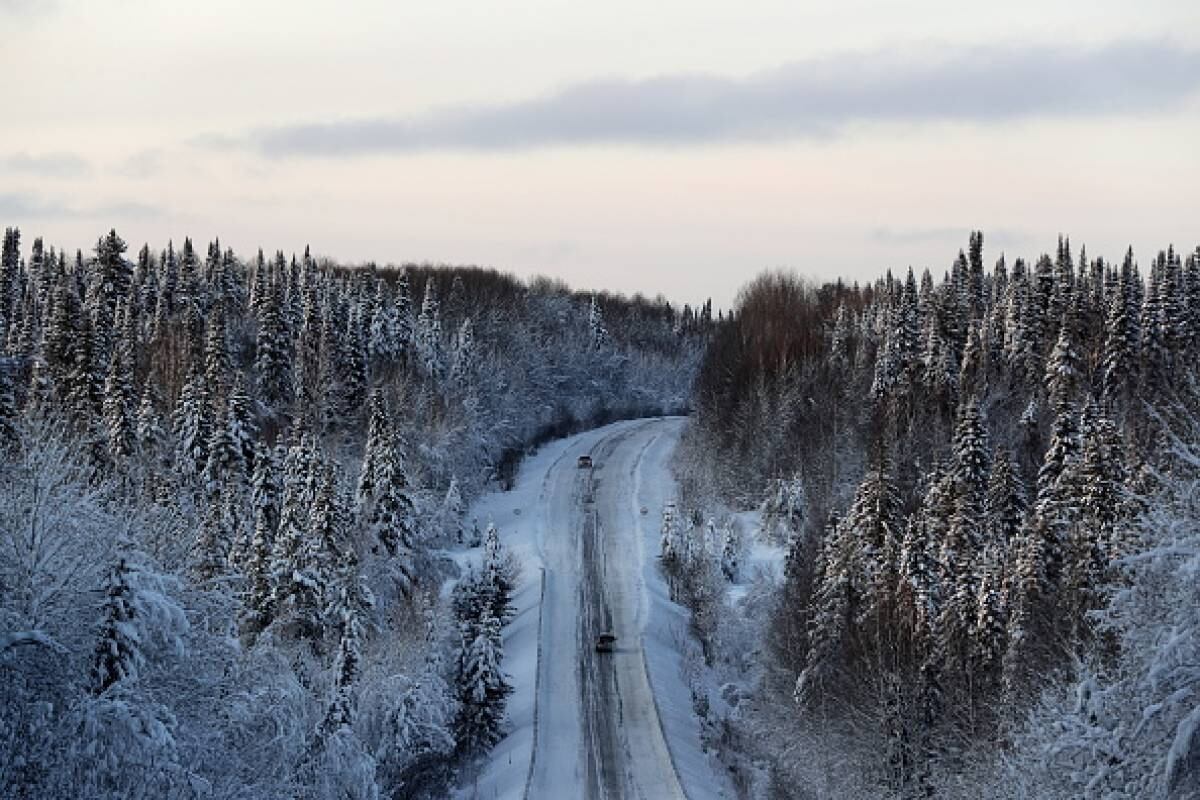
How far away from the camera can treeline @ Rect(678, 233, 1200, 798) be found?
127 ft

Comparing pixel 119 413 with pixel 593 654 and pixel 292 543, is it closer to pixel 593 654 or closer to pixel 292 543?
pixel 292 543

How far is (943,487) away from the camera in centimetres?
5278

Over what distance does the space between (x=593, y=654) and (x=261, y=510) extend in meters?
16.6

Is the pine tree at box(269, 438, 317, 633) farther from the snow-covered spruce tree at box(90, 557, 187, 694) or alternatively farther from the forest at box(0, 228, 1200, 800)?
the snow-covered spruce tree at box(90, 557, 187, 694)

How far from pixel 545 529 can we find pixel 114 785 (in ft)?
203

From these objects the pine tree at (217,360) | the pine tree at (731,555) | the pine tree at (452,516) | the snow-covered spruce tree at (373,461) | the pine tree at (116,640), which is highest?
the pine tree at (217,360)

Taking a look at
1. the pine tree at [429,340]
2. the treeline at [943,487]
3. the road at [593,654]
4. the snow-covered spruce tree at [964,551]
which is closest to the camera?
the treeline at [943,487]

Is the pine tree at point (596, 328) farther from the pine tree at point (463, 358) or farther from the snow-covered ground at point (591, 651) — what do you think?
the snow-covered ground at point (591, 651)

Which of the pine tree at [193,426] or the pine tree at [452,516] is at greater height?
the pine tree at [193,426]

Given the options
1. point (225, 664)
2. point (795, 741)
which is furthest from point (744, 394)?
point (225, 664)

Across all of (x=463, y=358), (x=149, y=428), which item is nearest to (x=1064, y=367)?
(x=463, y=358)

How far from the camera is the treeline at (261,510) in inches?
704

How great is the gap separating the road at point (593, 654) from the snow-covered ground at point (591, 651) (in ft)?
0.26

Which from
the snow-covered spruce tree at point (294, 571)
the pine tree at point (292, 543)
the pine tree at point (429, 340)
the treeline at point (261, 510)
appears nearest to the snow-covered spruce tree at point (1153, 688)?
the treeline at point (261, 510)
